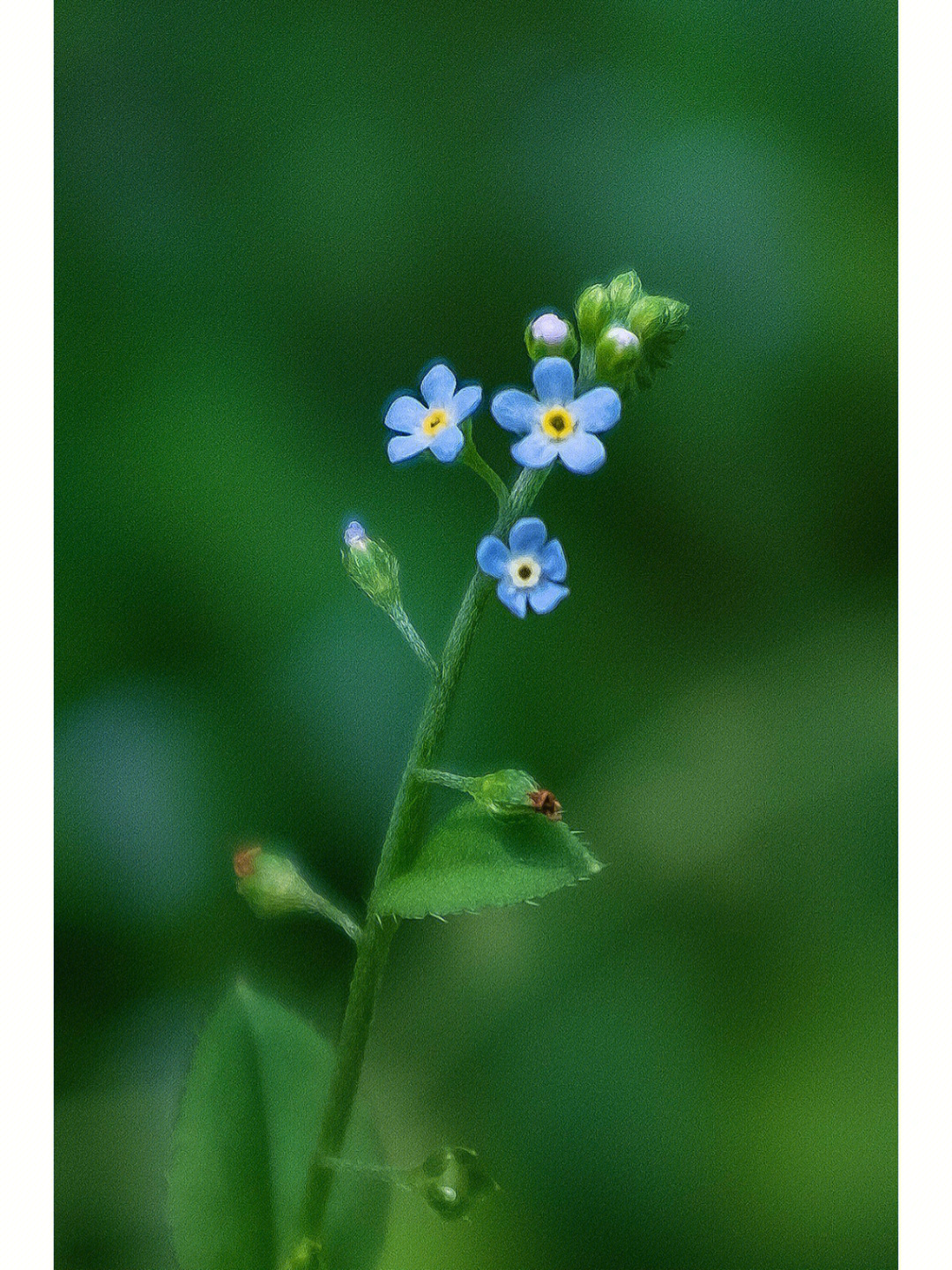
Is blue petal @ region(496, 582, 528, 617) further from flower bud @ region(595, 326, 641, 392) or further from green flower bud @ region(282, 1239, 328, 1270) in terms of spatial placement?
green flower bud @ region(282, 1239, 328, 1270)

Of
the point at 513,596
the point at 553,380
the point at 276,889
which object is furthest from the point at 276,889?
the point at 553,380

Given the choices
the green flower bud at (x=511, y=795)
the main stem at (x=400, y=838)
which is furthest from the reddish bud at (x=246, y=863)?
the green flower bud at (x=511, y=795)

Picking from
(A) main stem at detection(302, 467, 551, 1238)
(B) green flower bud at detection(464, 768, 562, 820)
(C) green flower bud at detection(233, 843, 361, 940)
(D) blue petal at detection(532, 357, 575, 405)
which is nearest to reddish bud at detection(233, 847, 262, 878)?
(C) green flower bud at detection(233, 843, 361, 940)

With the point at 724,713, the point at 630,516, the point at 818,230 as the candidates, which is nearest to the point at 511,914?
the point at 724,713

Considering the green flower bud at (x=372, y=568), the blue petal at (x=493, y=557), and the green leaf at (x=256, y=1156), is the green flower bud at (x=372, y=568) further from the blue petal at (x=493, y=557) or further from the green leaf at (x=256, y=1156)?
the green leaf at (x=256, y=1156)

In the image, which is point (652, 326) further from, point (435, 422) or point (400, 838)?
point (400, 838)
